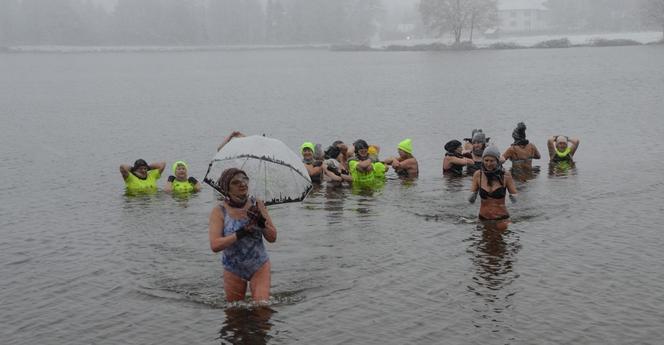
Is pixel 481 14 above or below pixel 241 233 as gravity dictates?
above

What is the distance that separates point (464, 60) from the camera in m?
109

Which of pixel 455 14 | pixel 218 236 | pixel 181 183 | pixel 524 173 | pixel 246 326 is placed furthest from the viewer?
pixel 455 14

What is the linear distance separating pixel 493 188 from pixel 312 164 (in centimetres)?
763

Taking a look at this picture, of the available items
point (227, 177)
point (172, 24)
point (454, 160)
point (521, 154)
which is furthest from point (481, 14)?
point (227, 177)

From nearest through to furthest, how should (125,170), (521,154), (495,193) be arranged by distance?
(495,193)
(125,170)
(521,154)

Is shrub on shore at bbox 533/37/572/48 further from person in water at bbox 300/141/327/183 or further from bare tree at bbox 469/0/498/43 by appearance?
person in water at bbox 300/141/327/183

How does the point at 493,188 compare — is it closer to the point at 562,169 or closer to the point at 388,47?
the point at 562,169

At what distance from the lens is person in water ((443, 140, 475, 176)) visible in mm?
24578

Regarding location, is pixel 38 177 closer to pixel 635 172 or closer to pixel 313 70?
pixel 635 172

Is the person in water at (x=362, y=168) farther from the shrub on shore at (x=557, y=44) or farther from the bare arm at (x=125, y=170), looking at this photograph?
the shrub on shore at (x=557, y=44)

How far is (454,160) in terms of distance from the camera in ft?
80.7

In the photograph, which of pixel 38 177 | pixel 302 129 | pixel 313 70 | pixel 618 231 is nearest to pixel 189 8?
pixel 313 70

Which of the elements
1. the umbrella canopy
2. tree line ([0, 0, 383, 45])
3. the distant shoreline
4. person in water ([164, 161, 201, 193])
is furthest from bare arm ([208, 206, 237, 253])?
tree line ([0, 0, 383, 45])

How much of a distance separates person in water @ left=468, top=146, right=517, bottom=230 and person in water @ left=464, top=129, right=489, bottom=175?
5.63m
